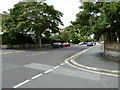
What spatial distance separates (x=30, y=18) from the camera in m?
21.2

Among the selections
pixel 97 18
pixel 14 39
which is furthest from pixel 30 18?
pixel 97 18

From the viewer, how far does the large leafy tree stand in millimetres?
20797

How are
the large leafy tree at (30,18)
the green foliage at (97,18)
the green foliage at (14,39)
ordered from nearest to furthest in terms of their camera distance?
the green foliage at (97,18), the large leafy tree at (30,18), the green foliage at (14,39)

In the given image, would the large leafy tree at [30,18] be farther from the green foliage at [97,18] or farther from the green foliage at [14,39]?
the green foliage at [97,18]

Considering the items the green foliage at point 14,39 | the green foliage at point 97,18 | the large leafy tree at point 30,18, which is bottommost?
the green foliage at point 14,39

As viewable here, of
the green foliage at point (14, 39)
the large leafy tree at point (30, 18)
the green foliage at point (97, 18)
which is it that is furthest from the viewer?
the green foliage at point (14, 39)

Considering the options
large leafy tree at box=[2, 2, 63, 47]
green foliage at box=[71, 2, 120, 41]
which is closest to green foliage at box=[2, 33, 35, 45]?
large leafy tree at box=[2, 2, 63, 47]

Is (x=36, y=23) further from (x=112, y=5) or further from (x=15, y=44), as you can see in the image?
(x=112, y=5)

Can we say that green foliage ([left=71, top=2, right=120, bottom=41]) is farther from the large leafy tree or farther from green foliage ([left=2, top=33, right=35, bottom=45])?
green foliage ([left=2, top=33, right=35, bottom=45])

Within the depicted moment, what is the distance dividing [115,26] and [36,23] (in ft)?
47.3

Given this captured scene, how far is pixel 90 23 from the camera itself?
9703mm

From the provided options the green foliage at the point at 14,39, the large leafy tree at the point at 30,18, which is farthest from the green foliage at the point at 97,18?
the green foliage at the point at 14,39

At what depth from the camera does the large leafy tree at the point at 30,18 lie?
2080 cm

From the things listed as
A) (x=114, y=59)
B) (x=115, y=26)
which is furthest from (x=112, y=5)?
(x=114, y=59)
